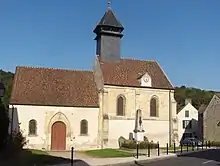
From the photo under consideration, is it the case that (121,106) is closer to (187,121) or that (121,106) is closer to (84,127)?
(84,127)

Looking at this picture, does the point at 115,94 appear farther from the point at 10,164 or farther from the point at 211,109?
the point at 211,109

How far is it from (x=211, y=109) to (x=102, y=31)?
2942cm

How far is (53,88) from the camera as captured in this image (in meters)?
37.0

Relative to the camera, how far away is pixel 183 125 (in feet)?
230

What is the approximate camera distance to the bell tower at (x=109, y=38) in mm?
40406

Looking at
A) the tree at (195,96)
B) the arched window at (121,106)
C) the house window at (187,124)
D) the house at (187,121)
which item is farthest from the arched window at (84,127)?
the tree at (195,96)

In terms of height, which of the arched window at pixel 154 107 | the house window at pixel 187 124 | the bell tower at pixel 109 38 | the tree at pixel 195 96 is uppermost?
the bell tower at pixel 109 38

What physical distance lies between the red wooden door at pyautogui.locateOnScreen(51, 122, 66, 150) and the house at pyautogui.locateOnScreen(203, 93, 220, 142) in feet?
104

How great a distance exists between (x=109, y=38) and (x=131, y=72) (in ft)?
15.6

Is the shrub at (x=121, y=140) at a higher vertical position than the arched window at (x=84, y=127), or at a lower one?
lower

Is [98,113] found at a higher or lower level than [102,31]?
lower

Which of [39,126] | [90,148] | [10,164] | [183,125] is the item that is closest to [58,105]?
[39,126]

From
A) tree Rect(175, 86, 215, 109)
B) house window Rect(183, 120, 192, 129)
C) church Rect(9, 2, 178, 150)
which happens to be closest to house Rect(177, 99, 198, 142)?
house window Rect(183, 120, 192, 129)

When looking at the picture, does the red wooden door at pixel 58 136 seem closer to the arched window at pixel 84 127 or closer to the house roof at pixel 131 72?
the arched window at pixel 84 127
